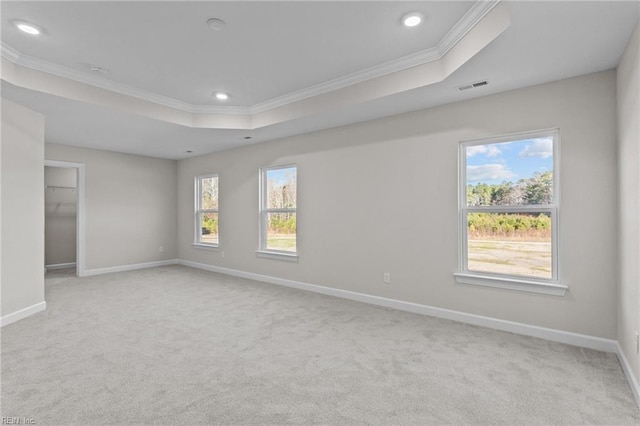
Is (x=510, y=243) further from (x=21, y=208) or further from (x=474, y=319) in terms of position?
(x=21, y=208)

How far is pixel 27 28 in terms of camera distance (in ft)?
8.32

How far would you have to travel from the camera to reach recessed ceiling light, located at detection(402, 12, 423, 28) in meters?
2.41

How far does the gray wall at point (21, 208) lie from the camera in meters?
3.37

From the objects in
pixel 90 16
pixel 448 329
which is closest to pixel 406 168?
pixel 448 329

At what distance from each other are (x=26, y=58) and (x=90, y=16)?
1.23 m

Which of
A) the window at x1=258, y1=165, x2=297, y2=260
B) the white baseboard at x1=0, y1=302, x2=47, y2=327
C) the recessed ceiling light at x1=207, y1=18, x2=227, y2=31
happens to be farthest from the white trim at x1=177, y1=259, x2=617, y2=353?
the recessed ceiling light at x1=207, y1=18, x2=227, y2=31

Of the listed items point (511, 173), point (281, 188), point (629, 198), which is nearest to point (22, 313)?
point (281, 188)

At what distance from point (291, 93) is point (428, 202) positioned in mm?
2161

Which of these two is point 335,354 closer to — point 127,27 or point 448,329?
point 448,329

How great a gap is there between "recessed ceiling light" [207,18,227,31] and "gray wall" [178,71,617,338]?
2218 mm

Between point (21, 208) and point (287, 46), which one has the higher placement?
point (287, 46)

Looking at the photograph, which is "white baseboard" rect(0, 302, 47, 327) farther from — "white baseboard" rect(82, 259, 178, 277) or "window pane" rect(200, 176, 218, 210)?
"window pane" rect(200, 176, 218, 210)

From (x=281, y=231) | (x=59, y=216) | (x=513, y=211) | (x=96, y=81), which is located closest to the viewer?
(x=513, y=211)

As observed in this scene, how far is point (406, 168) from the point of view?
388 centimetres
